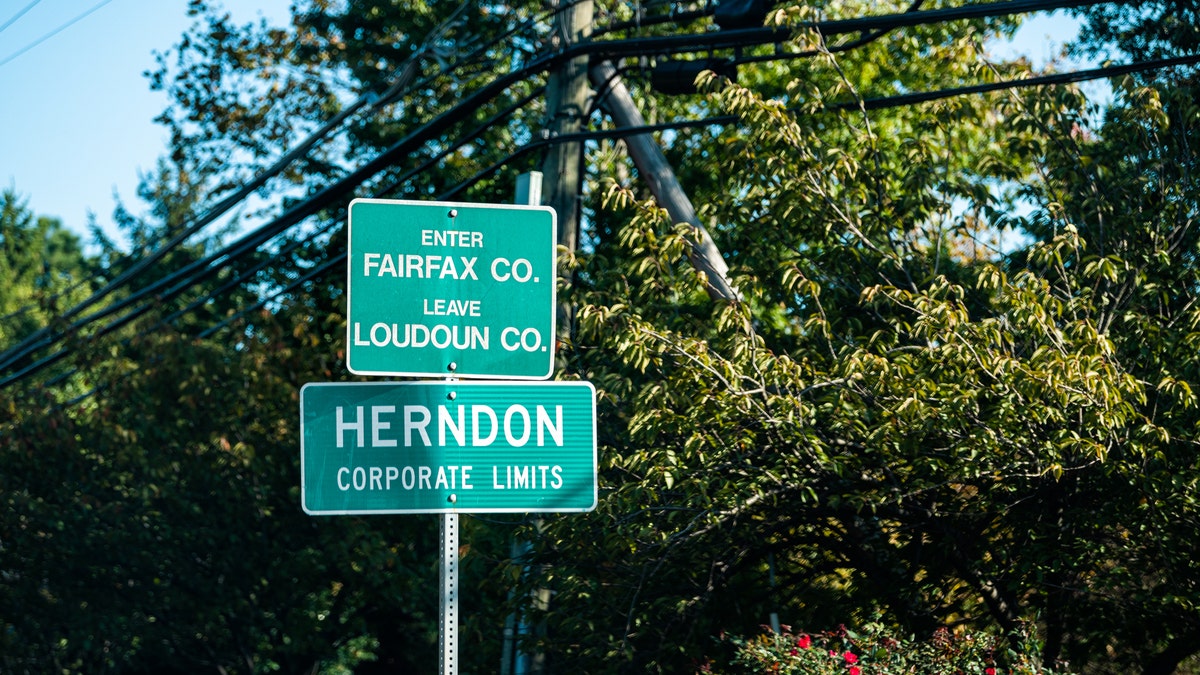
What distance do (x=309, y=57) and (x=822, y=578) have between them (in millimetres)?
12867

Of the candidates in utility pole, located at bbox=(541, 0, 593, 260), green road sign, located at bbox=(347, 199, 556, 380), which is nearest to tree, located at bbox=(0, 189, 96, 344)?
utility pole, located at bbox=(541, 0, 593, 260)

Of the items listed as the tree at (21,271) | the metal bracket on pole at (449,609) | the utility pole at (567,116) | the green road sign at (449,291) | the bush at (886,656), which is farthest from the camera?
the tree at (21,271)

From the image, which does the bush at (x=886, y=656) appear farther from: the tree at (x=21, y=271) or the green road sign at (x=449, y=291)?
the tree at (x=21, y=271)

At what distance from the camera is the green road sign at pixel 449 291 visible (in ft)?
12.8

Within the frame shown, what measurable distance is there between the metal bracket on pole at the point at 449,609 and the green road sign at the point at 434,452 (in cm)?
12

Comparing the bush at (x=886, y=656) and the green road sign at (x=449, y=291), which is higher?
the green road sign at (x=449, y=291)

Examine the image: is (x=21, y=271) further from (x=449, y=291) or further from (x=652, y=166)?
(x=449, y=291)

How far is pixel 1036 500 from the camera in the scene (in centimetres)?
820

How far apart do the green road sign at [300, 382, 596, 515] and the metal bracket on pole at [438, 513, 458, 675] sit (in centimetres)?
12

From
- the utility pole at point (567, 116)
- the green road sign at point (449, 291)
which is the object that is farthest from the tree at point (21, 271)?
the green road sign at point (449, 291)

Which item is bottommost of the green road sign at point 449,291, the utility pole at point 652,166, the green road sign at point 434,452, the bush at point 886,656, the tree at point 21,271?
the bush at point 886,656

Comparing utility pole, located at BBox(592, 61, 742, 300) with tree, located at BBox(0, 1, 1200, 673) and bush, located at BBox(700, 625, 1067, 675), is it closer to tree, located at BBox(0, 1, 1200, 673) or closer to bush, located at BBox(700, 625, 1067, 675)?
tree, located at BBox(0, 1, 1200, 673)

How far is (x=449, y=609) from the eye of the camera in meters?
3.78

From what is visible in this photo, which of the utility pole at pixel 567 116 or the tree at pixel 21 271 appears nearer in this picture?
the utility pole at pixel 567 116
